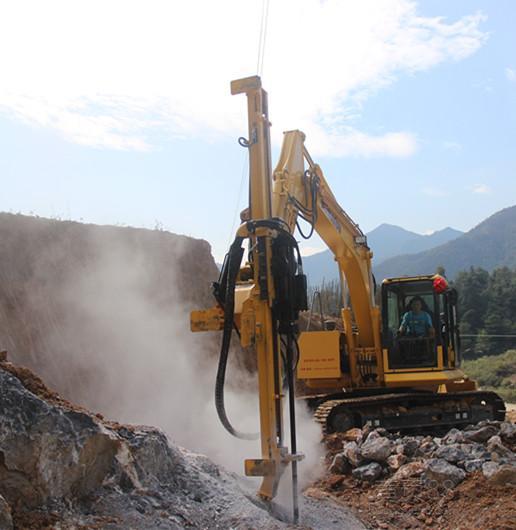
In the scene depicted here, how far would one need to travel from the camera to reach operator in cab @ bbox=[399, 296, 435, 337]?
11.4 metres

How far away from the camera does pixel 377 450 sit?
8.02 metres

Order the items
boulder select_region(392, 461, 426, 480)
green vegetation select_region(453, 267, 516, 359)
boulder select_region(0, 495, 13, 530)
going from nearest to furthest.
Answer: boulder select_region(0, 495, 13, 530) → boulder select_region(392, 461, 426, 480) → green vegetation select_region(453, 267, 516, 359)

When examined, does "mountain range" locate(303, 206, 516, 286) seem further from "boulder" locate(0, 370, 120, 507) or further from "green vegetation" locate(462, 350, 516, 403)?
"boulder" locate(0, 370, 120, 507)

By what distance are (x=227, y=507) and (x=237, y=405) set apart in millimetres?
7742

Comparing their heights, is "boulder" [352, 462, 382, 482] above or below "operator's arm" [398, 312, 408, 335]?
below

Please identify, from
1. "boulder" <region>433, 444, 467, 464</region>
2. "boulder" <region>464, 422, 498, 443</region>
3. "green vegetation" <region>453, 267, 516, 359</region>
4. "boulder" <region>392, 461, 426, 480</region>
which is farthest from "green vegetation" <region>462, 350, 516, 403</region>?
"boulder" <region>392, 461, 426, 480</region>

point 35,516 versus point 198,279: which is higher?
point 198,279

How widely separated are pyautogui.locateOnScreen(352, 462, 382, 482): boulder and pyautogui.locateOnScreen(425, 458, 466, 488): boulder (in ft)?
2.19

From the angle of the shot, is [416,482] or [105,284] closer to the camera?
[416,482]

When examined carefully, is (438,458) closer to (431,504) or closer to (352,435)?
(431,504)

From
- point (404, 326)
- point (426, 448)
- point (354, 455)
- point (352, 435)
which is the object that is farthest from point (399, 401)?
point (354, 455)

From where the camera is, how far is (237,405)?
12664 mm

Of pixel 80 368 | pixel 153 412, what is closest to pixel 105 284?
pixel 80 368

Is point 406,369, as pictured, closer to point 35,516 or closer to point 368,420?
point 368,420
